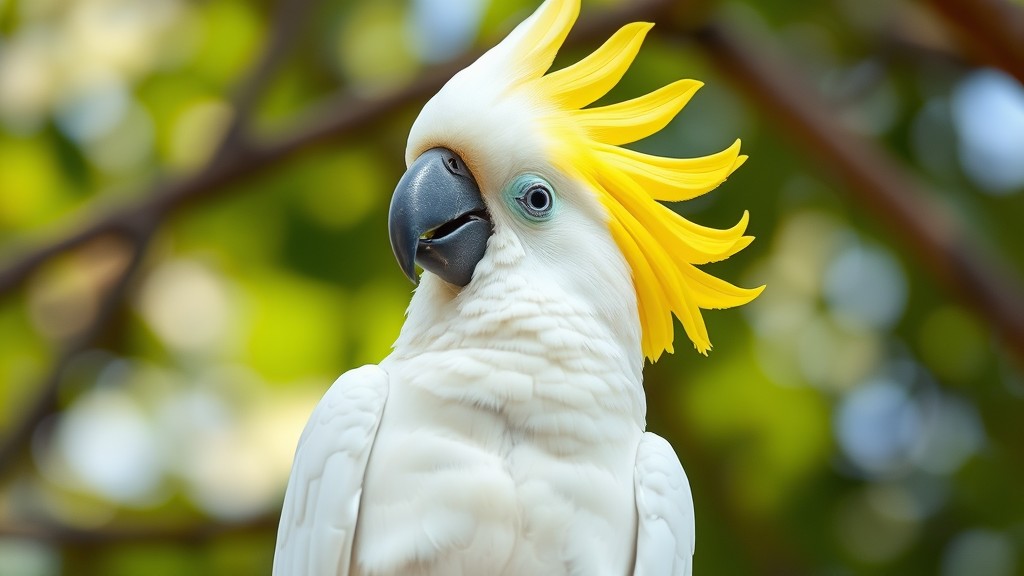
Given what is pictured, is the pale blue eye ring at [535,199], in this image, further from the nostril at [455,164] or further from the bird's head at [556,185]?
the nostril at [455,164]

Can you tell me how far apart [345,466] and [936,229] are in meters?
2.95

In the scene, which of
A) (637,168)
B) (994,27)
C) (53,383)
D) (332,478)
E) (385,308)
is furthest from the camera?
(385,308)

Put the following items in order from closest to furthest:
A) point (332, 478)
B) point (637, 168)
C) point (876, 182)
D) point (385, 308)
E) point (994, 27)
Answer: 1. point (332, 478)
2. point (637, 168)
3. point (994, 27)
4. point (876, 182)
5. point (385, 308)

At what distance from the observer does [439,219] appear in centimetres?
212

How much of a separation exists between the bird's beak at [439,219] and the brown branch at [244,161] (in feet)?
6.73

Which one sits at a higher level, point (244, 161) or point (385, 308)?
point (244, 161)

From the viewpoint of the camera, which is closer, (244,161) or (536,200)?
(536,200)

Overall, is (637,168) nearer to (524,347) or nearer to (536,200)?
(536,200)

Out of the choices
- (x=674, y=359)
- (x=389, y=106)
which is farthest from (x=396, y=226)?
(x=674, y=359)

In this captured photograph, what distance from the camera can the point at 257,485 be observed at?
18.8ft

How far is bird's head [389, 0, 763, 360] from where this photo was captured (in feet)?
7.10

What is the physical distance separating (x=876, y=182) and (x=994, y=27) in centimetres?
83

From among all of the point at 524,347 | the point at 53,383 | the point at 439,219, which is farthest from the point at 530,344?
the point at 53,383

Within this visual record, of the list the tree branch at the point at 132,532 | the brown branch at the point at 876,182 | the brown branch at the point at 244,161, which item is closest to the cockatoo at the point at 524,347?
the brown branch at the point at 244,161
